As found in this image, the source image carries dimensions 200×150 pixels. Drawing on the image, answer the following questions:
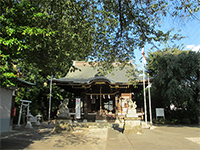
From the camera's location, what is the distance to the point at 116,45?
6203mm

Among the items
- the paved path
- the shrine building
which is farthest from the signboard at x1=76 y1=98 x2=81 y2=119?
the paved path

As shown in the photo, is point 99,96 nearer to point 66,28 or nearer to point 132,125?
point 132,125

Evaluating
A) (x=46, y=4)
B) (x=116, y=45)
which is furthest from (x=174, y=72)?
(x=46, y=4)

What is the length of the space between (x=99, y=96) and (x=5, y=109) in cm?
945

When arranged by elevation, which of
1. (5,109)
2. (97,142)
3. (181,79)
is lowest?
(97,142)

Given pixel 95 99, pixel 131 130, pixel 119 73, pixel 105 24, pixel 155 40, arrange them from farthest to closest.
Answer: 1. pixel 119 73
2. pixel 95 99
3. pixel 131 130
4. pixel 105 24
5. pixel 155 40

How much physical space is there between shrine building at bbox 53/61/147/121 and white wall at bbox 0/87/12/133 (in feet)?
18.7

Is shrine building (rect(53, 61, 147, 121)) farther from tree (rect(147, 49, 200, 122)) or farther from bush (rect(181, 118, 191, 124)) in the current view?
bush (rect(181, 118, 191, 124))

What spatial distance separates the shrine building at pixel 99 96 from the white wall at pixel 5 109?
18.7ft

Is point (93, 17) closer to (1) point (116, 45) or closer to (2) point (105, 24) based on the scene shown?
(2) point (105, 24)

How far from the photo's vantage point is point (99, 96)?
55.5ft

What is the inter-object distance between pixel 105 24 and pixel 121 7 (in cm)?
79

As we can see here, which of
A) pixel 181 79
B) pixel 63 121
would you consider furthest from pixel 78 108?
pixel 181 79

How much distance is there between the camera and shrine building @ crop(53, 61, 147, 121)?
15.1 metres
